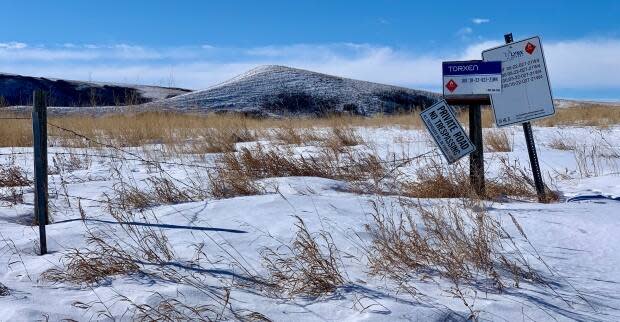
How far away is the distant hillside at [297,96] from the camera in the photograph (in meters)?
26.2

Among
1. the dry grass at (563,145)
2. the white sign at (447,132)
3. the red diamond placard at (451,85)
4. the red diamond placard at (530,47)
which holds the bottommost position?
the dry grass at (563,145)

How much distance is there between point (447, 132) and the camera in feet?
17.1

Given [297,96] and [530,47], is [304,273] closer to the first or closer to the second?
[530,47]

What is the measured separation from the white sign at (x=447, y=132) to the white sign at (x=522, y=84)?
353 mm

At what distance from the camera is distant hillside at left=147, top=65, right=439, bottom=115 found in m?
26.2

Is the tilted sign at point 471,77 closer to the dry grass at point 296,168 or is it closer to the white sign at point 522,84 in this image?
the white sign at point 522,84

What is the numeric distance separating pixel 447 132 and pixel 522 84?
2.49ft

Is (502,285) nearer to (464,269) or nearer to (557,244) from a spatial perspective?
(464,269)

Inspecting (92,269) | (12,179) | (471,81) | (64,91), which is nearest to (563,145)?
(471,81)

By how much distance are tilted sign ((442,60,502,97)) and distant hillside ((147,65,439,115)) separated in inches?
746

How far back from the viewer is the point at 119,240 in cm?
407

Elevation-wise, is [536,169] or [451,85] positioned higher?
[451,85]

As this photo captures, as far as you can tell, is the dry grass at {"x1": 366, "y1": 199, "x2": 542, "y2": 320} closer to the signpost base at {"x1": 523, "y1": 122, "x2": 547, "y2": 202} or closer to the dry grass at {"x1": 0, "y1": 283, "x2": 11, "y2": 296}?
the signpost base at {"x1": 523, "y1": 122, "x2": 547, "y2": 202}

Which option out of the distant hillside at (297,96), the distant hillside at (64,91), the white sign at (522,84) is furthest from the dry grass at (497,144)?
the distant hillside at (64,91)
